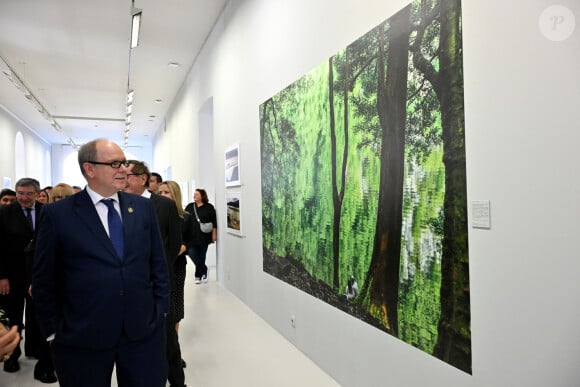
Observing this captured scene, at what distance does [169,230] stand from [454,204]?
213cm

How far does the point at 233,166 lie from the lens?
668 centimetres

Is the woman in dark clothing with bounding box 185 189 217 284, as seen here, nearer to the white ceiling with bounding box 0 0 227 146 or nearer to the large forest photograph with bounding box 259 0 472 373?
the white ceiling with bounding box 0 0 227 146

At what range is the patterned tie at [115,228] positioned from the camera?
2.12 metres

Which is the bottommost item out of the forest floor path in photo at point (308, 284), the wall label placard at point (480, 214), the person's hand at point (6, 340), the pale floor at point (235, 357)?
the pale floor at point (235, 357)

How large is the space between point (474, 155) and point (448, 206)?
0.31m

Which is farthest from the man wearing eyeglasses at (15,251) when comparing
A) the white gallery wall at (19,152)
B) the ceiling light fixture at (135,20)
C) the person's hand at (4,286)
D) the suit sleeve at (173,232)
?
the white gallery wall at (19,152)

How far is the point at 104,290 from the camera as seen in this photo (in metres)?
2.02

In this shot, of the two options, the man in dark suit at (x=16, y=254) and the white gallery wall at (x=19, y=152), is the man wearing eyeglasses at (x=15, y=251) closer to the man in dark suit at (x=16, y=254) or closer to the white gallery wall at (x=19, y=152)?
the man in dark suit at (x=16, y=254)

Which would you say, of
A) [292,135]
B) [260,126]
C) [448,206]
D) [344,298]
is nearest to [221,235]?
[260,126]

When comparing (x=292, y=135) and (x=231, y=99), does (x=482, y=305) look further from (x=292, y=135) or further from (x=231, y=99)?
(x=231, y=99)

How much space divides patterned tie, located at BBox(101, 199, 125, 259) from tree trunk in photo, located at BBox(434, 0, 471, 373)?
1.70 metres

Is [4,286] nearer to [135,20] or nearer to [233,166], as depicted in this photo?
[233,166]

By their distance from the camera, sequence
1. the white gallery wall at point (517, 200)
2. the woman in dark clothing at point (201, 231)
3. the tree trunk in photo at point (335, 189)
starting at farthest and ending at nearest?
the woman in dark clothing at point (201, 231) < the tree trunk in photo at point (335, 189) < the white gallery wall at point (517, 200)

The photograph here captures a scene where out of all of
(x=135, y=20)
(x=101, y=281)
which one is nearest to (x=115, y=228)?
(x=101, y=281)
